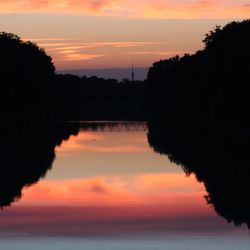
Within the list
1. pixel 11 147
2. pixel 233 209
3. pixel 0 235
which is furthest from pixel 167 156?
pixel 0 235

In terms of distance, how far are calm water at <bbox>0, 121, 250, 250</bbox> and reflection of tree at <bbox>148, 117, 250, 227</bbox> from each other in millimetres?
494

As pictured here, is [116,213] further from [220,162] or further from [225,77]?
[225,77]

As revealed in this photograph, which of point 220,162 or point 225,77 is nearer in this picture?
point 220,162

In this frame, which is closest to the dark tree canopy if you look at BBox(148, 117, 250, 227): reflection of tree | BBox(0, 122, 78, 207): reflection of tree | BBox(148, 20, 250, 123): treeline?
BBox(148, 20, 250, 123): treeline

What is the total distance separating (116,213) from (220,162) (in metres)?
17.4

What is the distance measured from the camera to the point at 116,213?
957 inches

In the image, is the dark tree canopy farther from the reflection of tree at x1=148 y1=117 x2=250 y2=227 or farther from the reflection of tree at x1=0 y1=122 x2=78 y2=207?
the reflection of tree at x1=0 y1=122 x2=78 y2=207

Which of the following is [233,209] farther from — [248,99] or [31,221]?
[248,99]

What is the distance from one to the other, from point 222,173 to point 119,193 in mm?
7010

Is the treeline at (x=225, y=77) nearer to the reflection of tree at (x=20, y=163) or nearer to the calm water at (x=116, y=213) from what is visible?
the reflection of tree at (x=20, y=163)

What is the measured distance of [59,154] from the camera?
51.0 meters

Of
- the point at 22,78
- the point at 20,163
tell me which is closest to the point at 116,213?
the point at 20,163

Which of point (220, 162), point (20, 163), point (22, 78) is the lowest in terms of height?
point (22, 78)

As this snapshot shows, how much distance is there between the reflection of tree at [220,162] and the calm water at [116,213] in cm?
49
